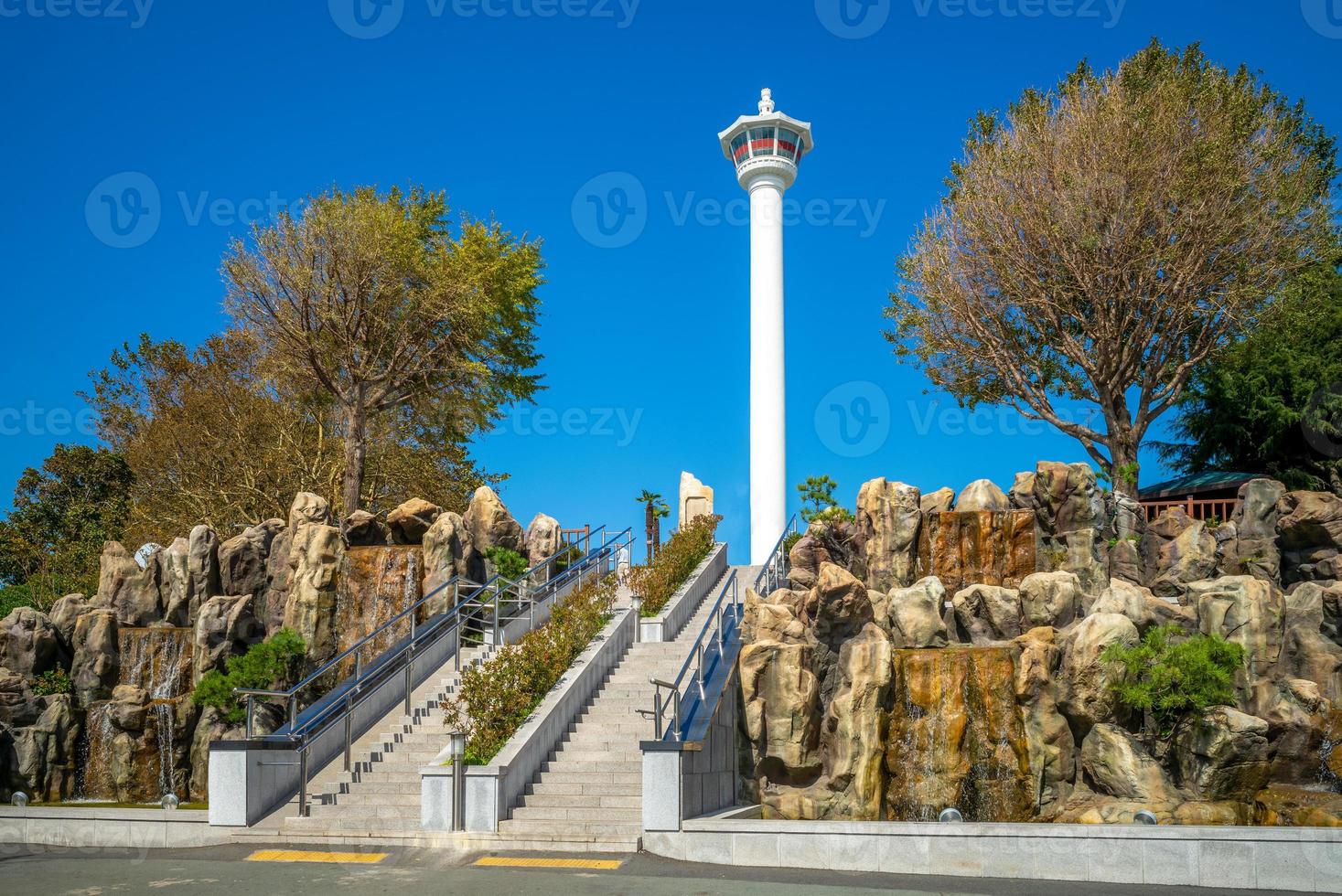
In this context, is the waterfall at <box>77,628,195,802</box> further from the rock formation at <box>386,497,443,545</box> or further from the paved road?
the paved road

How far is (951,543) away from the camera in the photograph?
91.6 ft

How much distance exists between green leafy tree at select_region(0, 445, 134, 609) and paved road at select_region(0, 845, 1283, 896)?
33695 mm

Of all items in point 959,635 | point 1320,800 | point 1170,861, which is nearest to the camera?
point 1170,861

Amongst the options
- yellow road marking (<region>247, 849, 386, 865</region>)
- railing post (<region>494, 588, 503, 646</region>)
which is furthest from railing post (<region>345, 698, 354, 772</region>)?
railing post (<region>494, 588, 503, 646</region>)

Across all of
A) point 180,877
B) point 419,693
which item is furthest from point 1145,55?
point 180,877

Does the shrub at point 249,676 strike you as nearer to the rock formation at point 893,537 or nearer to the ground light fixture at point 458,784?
the ground light fixture at point 458,784

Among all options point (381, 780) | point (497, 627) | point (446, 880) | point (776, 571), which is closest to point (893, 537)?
point (776, 571)

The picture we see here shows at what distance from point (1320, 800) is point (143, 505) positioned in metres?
38.2

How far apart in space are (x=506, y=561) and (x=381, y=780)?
9.71 metres

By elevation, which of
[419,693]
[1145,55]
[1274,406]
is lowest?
[419,693]

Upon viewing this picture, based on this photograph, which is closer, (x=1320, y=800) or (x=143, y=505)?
(x=1320, y=800)

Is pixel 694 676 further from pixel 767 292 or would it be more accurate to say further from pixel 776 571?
pixel 767 292

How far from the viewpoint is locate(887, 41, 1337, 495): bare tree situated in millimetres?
29656

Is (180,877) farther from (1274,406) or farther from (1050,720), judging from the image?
(1274,406)
